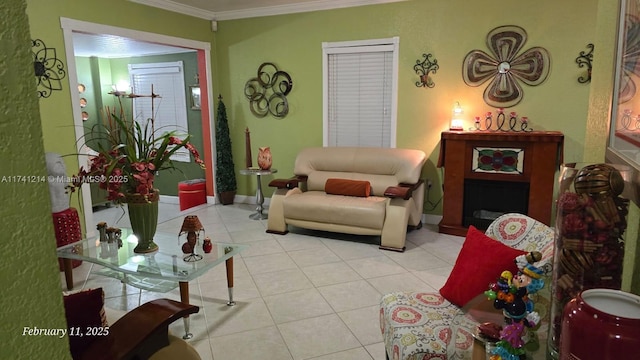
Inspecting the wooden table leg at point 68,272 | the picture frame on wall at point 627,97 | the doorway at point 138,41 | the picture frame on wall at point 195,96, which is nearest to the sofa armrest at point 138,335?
Answer: the picture frame on wall at point 627,97

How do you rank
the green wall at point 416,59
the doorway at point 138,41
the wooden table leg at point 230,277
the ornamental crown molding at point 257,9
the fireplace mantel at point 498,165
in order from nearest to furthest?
1. the wooden table leg at point 230,277
2. the doorway at point 138,41
3. the fireplace mantel at point 498,165
4. the green wall at point 416,59
5. the ornamental crown molding at point 257,9

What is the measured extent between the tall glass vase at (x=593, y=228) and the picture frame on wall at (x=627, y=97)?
0.20 feet

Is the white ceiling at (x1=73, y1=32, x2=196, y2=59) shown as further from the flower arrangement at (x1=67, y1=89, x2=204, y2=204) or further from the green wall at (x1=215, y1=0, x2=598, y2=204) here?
the flower arrangement at (x1=67, y1=89, x2=204, y2=204)

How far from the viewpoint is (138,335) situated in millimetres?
1554

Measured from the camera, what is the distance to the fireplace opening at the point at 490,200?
14.2ft

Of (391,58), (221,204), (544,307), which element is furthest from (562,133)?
(221,204)

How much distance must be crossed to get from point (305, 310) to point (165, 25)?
4.07 meters

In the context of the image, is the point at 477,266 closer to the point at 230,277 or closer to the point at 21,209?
the point at 21,209

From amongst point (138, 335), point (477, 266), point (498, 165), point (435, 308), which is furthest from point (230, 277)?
point (498, 165)

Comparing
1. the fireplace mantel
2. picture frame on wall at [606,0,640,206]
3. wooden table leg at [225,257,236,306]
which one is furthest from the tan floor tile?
the fireplace mantel

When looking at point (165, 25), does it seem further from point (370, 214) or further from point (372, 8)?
point (370, 214)

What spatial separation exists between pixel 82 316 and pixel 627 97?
1777 mm

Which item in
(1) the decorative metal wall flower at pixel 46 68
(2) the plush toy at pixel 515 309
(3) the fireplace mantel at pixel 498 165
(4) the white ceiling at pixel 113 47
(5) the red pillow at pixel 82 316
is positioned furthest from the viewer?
(4) the white ceiling at pixel 113 47

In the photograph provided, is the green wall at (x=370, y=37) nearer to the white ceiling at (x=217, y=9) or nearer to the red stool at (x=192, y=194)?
the white ceiling at (x=217, y=9)
